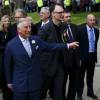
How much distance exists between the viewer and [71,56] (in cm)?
857

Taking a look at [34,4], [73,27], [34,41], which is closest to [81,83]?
[73,27]

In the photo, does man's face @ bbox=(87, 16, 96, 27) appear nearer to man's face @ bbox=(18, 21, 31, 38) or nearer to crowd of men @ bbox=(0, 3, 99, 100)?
crowd of men @ bbox=(0, 3, 99, 100)

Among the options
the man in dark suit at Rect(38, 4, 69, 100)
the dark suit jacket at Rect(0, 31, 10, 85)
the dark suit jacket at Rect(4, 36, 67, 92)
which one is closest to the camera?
the dark suit jacket at Rect(4, 36, 67, 92)

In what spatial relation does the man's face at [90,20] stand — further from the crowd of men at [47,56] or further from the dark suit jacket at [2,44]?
the dark suit jacket at [2,44]

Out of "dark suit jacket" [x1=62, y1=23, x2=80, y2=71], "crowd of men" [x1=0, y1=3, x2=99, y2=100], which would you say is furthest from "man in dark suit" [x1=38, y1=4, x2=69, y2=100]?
"dark suit jacket" [x1=62, y1=23, x2=80, y2=71]

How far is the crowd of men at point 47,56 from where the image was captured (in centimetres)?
692

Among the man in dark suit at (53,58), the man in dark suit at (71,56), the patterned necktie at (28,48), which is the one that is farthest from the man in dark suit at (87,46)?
the patterned necktie at (28,48)

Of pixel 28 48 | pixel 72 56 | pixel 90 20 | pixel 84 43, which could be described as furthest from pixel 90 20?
pixel 28 48

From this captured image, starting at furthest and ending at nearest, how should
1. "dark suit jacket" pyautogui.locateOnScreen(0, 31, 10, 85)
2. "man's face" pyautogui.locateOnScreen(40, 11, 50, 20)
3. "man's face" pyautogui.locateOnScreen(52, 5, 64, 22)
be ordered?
"man's face" pyautogui.locateOnScreen(40, 11, 50, 20) → "dark suit jacket" pyautogui.locateOnScreen(0, 31, 10, 85) → "man's face" pyautogui.locateOnScreen(52, 5, 64, 22)

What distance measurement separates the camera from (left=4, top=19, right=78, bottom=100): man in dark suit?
689 centimetres

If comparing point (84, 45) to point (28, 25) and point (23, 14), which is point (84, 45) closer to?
point (23, 14)

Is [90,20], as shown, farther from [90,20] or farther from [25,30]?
[25,30]

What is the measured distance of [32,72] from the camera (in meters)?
6.93

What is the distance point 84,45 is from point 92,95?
1219 mm
